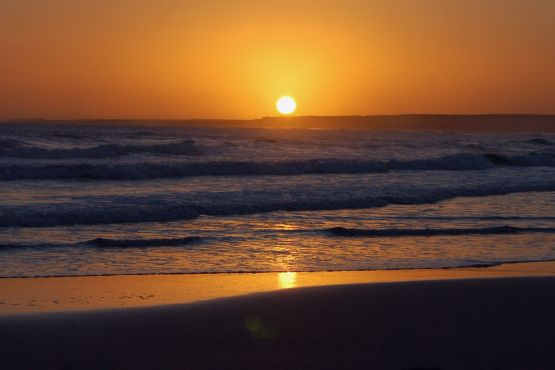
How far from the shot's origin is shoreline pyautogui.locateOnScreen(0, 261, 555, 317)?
343 inches

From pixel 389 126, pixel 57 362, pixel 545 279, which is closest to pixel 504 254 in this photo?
pixel 545 279

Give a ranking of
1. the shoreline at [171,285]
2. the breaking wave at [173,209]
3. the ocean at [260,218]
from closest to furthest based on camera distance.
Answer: the shoreline at [171,285]
the ocean at [260,218]
the breaking wave at [173,209]

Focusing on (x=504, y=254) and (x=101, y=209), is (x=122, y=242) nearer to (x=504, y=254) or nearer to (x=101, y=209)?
(x=101, y=209)

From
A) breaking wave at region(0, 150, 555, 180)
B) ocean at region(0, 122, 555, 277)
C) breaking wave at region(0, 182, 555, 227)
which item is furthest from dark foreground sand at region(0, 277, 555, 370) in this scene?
breaking wave at region(0, 150, 555, 180)

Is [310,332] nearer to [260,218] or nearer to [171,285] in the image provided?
[171,285]

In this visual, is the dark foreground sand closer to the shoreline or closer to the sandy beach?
the sandy beach

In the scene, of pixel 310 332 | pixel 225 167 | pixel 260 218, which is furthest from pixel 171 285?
pixel 225 167

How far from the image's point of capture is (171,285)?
9.95m

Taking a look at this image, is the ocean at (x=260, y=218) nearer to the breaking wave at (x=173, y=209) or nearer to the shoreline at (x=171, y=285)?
the breaking wave at (x=173, y=209)

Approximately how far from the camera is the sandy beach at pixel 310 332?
6.43 meters

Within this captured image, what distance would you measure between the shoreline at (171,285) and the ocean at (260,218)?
43cm

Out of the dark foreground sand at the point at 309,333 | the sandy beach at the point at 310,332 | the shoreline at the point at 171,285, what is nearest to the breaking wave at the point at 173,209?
the shoreline at the point at 171,285

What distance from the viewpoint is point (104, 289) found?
378 inches

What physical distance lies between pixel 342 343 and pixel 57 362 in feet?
7.61
